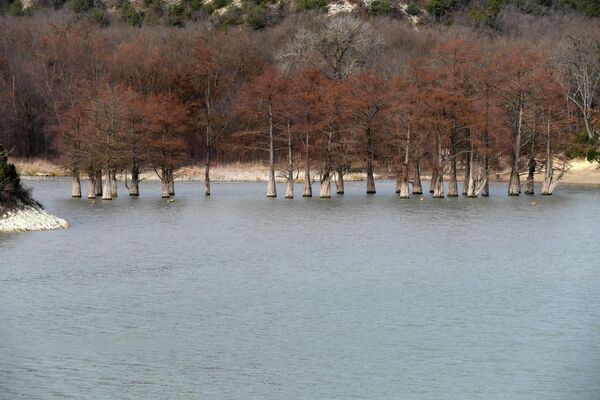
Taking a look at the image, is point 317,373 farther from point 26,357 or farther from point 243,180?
point 243,180

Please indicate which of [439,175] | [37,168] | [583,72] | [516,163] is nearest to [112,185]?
[439,175]

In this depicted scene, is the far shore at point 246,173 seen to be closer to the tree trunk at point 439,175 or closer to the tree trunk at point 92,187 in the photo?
the tree trunk at point 439,175

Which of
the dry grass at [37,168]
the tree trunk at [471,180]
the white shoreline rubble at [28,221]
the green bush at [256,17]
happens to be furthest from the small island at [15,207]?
the green bush at [256,17]

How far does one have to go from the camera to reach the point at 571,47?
13525cm

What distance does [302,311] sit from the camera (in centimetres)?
3169

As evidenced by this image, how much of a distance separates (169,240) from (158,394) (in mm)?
30116

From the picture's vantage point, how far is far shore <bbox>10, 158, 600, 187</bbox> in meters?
106

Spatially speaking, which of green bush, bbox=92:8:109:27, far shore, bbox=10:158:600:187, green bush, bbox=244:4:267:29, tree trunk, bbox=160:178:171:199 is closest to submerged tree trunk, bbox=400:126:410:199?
tree trunk, bbox=160:178:171:199

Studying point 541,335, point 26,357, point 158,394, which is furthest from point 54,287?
point 541,335

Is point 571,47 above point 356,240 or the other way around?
above

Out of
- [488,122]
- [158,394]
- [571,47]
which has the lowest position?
[158,394]

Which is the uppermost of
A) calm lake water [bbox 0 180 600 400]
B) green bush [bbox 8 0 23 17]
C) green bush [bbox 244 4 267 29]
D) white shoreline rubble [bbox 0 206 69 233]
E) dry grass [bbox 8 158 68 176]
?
green bush [bbox 8 0 23 17]

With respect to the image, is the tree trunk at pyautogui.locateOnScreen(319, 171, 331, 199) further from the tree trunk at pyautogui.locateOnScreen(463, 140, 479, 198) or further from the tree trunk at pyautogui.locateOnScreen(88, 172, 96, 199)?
the tree trunk at pyautogui.locateOnScreen(88, 172, 96, 199)

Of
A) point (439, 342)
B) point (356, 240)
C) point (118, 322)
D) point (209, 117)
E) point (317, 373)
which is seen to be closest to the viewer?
point (317, 373)
